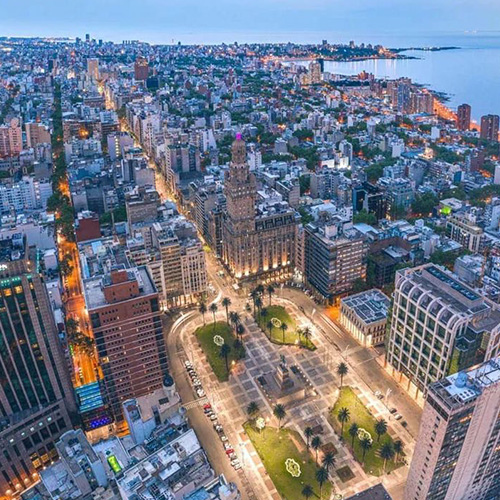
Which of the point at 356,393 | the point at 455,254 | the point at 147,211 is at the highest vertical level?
the point at 147,211

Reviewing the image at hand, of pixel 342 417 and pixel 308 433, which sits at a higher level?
pixel 342 417

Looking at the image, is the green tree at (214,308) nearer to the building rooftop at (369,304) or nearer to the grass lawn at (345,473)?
the building rooftop at (369,304)

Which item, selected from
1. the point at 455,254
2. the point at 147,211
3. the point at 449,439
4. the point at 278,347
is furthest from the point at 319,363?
the point at 147,211

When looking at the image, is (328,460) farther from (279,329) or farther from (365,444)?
(279,329)

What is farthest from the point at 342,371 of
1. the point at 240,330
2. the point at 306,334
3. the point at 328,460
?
the point at 240,330

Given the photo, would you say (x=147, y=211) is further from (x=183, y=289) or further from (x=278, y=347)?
(x=278, y=347)
